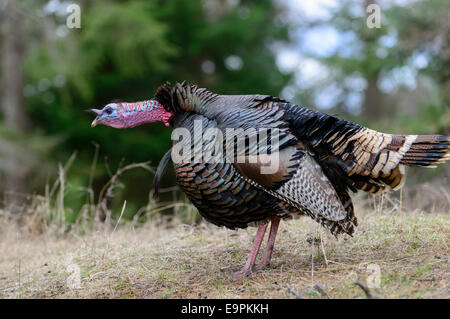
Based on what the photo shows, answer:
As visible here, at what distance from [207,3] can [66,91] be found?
16.7ft

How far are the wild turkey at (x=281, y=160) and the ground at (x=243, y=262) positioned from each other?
0.32 metres

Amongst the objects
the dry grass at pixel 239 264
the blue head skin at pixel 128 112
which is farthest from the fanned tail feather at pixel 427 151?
the blue head skin at pixel 128 112

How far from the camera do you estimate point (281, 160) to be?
3266mm

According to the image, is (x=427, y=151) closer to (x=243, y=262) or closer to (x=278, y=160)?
(x=278, y=160)

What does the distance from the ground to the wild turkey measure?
316 millimetres

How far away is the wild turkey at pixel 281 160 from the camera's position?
324 cm

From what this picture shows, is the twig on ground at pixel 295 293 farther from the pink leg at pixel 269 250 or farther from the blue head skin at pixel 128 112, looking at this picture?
the blue head skin at pixel 128 112

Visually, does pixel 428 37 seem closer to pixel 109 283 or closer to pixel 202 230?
pixel 202 230

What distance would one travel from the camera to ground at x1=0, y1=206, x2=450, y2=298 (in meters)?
3.05

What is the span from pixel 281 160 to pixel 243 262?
108 centimetres

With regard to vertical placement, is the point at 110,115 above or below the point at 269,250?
above

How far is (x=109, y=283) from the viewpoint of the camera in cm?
338

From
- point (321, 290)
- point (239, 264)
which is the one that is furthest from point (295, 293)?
point (239, 264)

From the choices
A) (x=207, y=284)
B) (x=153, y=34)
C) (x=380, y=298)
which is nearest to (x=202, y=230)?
(x=207, y=284)
